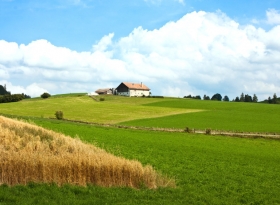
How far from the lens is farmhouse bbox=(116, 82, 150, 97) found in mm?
187000

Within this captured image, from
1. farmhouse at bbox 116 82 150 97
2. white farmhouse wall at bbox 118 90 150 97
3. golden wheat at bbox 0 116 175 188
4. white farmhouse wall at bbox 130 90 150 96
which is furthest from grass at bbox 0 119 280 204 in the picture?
white farmhouse wall at bbox 130 90 150 96

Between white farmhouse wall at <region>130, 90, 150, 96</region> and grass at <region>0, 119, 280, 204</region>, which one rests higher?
white farmhouse wall at <region>130, 90, 150, 96</region>

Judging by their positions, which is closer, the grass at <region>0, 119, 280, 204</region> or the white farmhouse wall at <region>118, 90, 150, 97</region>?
the grass at <region>0, 119, 280, 204</region>

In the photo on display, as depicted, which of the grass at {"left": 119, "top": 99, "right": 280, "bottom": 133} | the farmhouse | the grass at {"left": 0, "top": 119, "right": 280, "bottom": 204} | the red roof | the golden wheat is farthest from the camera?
the red roof

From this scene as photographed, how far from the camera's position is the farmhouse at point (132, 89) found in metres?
187

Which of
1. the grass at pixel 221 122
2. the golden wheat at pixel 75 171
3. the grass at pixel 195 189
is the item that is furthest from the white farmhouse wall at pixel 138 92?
the golden wheat at pixel 75 171

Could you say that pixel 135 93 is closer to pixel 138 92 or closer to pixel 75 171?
pixel 138 92

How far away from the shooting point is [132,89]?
188m

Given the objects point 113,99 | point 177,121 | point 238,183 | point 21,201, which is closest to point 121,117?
point 177,121

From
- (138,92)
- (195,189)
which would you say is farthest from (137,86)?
(195,189)

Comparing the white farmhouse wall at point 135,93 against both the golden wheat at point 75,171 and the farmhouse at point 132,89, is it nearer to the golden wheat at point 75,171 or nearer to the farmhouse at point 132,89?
the farmhouse at point 132,89

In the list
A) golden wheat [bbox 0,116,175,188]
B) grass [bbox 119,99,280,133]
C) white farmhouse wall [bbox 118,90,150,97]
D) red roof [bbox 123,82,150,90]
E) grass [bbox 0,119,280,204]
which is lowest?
grass [bbox 0,119,280,204]

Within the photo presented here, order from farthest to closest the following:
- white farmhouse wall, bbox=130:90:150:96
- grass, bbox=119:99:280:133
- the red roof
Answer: the red roof, white farmhouse wall, bbox=130:90:150:96, grass, bbox=119:99:280:133

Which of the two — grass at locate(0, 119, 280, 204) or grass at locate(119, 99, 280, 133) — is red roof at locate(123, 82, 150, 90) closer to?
grass at locate(119, 99, 280, 133)
